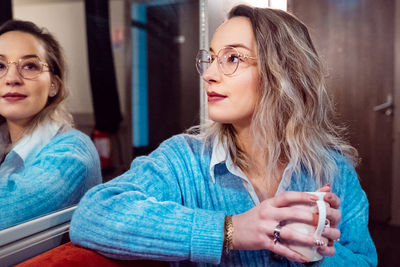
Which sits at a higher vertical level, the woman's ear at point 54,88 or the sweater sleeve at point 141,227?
the woman's ear at point 54,88

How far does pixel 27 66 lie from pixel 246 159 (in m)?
0.71

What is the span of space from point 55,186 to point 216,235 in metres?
0.56

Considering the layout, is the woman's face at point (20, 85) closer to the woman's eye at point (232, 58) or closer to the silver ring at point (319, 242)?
the woman's eye at point (232, 58)

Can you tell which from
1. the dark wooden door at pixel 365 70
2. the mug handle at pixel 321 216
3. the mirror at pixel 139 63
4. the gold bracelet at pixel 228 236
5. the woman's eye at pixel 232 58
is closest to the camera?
the mug handle at pixel 321 216

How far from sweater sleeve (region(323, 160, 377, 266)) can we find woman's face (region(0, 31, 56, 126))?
36.6 inches

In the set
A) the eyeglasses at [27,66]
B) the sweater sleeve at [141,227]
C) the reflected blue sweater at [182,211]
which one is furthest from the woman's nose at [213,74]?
the eyeglasses at [27,66]

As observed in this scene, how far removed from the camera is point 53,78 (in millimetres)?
999

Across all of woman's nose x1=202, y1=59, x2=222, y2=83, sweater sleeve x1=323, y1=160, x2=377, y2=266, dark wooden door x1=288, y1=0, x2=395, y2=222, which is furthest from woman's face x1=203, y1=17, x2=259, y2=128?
dark wooden door x1=288, y1=0, x2=395, y2=222

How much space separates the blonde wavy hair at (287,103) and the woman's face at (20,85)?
0.56 meters

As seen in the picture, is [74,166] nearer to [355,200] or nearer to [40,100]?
[40,100]

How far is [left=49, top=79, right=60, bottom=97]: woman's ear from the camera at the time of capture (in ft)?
3.26

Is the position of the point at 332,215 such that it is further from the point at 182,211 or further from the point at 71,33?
the point at 71,33

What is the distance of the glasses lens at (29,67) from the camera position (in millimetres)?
892

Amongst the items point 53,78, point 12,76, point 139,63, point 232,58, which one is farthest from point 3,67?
point 139,63
